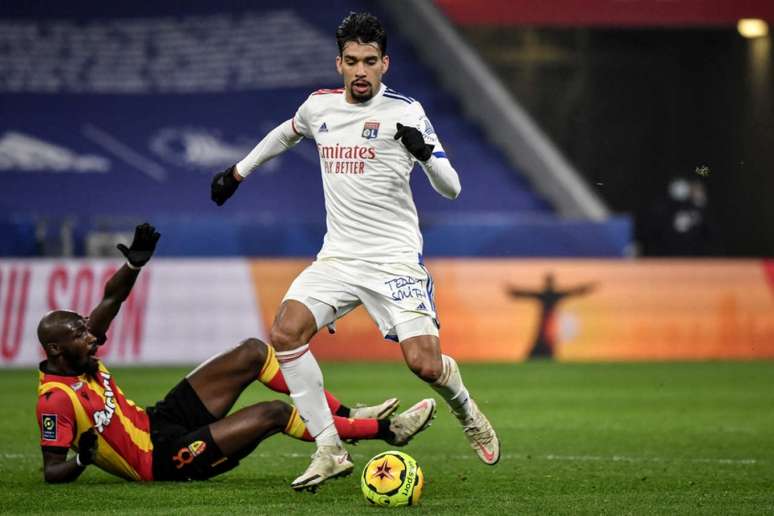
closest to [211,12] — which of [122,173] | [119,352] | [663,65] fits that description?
[122,173]

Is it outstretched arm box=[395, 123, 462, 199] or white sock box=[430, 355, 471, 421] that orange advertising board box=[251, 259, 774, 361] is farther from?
outstretched arm box=[395, 123, 462, 199]

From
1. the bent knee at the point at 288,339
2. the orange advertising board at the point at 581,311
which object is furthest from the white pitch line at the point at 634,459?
the orange advertising board at the point at 581,311

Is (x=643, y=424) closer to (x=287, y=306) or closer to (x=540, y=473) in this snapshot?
(x=540, y=473)

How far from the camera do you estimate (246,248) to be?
16609mm

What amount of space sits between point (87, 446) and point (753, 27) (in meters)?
15.5

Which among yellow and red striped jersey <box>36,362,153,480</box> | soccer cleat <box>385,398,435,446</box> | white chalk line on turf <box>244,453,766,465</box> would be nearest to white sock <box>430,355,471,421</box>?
soccer cleat <box>385,398,435,446</box>

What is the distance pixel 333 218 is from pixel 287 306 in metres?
0.53

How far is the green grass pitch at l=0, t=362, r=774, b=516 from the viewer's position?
22.3 feet

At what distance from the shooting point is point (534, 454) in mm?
8859

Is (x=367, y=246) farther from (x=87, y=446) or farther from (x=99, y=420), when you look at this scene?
(x=87, y=446)

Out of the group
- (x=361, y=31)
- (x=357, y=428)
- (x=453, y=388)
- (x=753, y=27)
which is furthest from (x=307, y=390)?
(x=753, y=27)

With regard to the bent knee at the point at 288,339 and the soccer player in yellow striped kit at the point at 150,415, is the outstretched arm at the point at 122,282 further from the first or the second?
the bent knee at the point at 288,339

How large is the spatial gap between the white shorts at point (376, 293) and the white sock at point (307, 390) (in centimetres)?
20

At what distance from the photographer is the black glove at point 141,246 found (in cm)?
735
